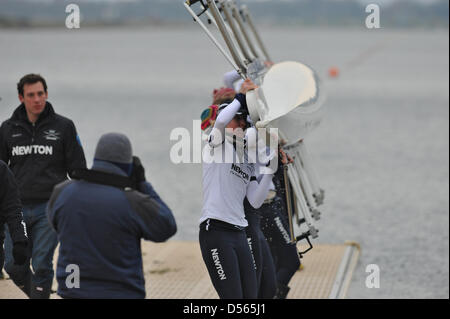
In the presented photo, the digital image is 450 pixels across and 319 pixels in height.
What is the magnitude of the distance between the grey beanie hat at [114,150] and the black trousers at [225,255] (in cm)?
125

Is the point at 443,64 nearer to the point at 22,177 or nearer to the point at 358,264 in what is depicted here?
the point at 358,264

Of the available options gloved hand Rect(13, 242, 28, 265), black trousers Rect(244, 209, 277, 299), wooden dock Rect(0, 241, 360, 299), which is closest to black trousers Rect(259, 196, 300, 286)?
black trousers Rect(244, 209, 277, 299)

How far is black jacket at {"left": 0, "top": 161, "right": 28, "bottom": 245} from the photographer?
5.48 meters

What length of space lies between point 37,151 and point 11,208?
1.26m

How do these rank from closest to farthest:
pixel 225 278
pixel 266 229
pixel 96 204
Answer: pixel 96 204
pixel 225 278
pixel 266 229

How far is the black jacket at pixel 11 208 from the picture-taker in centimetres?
548

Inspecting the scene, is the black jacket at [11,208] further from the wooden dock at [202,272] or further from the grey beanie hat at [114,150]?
the wooden dock at [202,272]

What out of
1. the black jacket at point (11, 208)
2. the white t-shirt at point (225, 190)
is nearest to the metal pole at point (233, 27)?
the white t-shirt at point (225, 190)

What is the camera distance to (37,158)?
6.70 m

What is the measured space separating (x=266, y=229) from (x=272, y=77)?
1.40 meters

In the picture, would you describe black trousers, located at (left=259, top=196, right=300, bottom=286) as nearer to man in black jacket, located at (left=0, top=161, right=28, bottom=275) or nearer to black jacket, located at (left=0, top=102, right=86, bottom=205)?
black jacket, located at (left=0, top=102, right=86, bottom=205)

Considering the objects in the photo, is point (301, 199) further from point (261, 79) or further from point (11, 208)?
point (11, 208)
